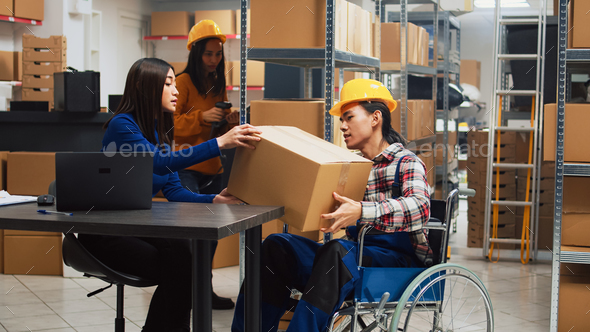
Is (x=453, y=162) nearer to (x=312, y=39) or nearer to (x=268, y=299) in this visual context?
(x=312, y=39)

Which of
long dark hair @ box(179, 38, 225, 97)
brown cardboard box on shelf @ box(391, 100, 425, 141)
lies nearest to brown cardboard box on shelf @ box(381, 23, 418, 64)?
brown cardboard box on shelf @ box(391, 100, 425, 141)

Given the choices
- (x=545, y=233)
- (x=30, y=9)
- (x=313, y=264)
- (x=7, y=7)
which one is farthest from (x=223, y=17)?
(x=313, y=264)

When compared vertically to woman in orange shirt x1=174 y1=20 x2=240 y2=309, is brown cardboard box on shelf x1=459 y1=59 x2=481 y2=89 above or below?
above

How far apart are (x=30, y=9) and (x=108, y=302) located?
4.00m

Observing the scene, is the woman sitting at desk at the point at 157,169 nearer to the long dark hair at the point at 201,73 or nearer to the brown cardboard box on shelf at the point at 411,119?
the long dark hair at the point at 201,73

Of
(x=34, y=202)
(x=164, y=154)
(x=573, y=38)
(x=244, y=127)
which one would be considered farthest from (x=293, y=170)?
(x=573, y=38)

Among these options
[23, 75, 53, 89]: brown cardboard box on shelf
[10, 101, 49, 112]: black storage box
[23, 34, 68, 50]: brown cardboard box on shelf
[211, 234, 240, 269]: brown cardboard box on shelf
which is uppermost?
[23, 34, 68, 50]: brown cardboard box on shelf

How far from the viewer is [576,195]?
2867 millimetres

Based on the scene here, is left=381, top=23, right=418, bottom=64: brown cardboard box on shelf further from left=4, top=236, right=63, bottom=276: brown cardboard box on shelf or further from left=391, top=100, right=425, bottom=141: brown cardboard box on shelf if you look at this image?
left=4, top=236, right=63, bottom=276: brown cardboard box on shelf

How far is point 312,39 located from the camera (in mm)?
2801

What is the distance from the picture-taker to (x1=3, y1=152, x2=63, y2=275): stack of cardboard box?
394cm

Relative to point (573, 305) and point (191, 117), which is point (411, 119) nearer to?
point (191, 117)

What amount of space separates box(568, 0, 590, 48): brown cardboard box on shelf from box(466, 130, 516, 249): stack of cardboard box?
2.14 m

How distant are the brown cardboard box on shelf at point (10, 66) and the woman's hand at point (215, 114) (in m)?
3.66
